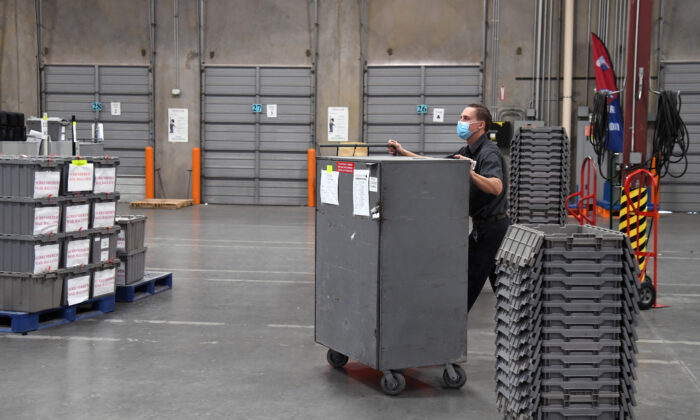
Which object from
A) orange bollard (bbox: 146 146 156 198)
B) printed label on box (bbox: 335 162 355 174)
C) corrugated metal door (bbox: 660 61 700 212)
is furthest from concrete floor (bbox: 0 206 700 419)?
orange bollard (bbox: 146 146 156 198)

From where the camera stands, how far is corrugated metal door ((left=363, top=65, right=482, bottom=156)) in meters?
18.3

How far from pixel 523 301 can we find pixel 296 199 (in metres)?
15.2

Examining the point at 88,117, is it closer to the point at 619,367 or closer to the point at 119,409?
the point at 119,409

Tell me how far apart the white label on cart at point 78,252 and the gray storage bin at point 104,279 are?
158mm

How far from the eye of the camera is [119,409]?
477 cm

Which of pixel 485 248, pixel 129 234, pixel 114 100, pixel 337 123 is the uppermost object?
pixel 114 100

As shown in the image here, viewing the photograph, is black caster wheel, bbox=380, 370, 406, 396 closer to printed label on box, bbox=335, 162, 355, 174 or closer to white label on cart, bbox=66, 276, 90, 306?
printed label on box, bbox=335, 162, 355, 174

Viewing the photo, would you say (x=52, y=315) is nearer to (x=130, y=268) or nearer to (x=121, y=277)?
(x=121, y=277)

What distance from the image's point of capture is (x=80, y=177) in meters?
6.93

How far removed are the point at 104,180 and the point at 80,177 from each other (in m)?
0.33

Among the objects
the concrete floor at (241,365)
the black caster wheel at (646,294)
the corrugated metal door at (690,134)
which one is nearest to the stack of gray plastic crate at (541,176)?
the concrete floor at (241,365)

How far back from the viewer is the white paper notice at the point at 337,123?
18.6 meters

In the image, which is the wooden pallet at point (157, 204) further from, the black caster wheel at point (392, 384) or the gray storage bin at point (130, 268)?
the black caster wheel at point (392, 384)

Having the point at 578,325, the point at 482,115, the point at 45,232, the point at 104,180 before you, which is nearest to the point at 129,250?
the point at 104,180
